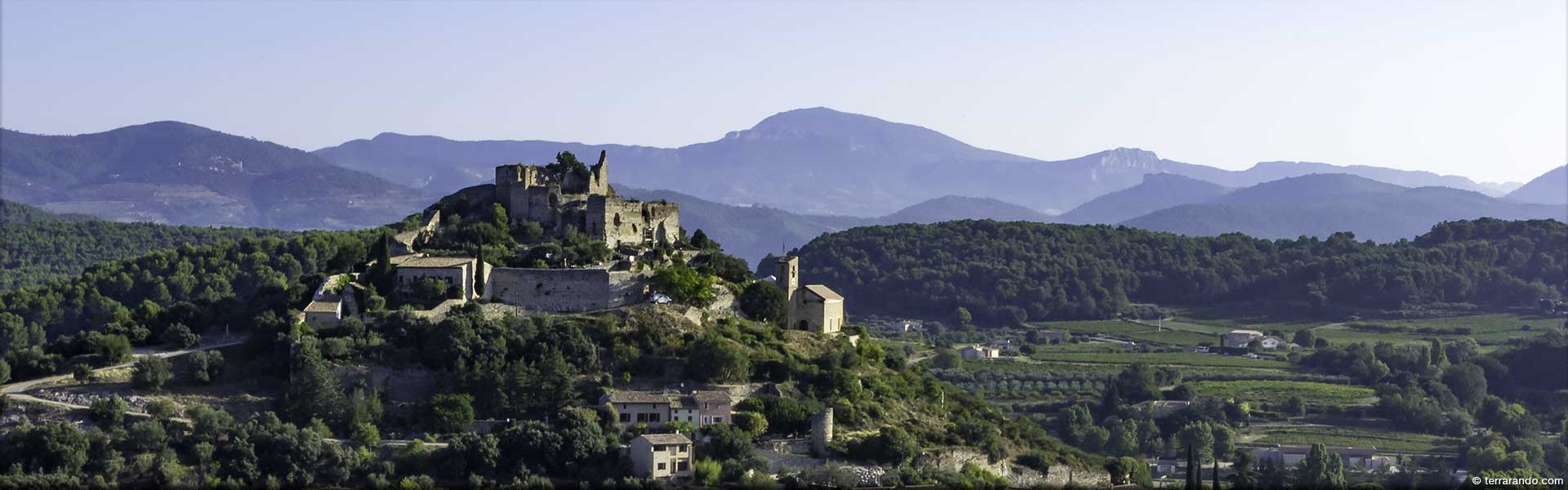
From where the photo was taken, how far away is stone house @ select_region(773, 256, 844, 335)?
52.2 metres

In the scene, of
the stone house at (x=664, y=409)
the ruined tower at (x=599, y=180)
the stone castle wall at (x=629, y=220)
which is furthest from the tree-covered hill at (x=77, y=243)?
the stone house at (x=664, y=409)

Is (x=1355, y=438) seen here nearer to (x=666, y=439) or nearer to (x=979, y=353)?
(x=979, y=353)

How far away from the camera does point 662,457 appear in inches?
1577

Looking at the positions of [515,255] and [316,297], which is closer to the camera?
[316,297]

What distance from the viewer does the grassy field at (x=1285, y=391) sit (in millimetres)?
69000

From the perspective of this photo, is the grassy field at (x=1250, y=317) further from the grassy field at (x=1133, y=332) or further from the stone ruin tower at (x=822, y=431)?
the stone ruin tower at (x=822, y=431)

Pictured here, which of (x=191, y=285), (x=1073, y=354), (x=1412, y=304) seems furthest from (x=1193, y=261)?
(x=191, y=285)

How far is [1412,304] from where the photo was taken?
3745 inches

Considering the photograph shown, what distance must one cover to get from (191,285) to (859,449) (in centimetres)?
4096

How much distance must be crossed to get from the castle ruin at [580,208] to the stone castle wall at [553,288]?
4178mm

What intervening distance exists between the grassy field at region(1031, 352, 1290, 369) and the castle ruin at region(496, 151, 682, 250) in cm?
2948

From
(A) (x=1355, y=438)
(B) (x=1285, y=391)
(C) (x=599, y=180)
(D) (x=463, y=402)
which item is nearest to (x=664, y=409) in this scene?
(D) (x=463, y=402)

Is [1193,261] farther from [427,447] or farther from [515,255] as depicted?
[427,447]

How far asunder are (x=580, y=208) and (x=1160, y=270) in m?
60.2
